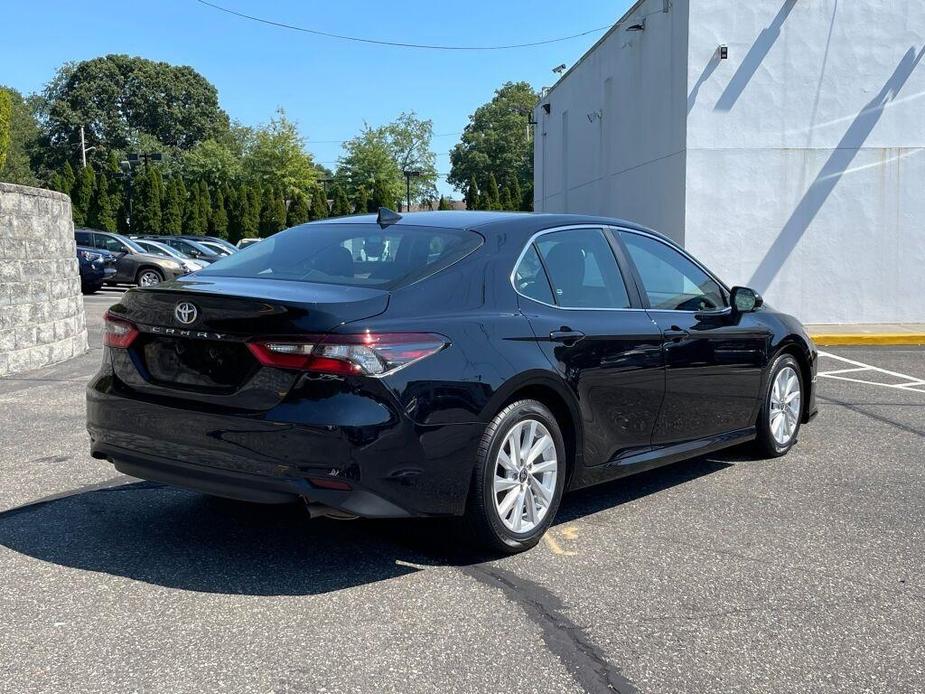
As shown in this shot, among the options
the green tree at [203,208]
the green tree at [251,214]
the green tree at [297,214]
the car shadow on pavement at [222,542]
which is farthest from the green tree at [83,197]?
the car shadow on pavement at [222,542]

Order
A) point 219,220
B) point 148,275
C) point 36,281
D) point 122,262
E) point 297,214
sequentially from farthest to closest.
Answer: point 297,214 → point 219,220 → point 148,275 → point 122,262 → point 36,281

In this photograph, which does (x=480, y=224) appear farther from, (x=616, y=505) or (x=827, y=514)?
(x=827, y=514)

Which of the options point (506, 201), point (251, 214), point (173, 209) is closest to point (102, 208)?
point (173, 209)

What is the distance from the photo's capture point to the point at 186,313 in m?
4.13

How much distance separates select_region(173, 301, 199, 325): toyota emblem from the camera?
4098mm

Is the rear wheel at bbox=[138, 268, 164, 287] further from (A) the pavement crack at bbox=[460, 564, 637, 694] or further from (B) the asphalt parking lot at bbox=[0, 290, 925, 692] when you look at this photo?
(A) the pavement crack at bbox=[460, 564, 637, 694]

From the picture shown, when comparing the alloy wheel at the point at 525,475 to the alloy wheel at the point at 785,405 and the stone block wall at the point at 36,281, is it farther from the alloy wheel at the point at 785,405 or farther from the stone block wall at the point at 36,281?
the stone block wall at the point at 36,281

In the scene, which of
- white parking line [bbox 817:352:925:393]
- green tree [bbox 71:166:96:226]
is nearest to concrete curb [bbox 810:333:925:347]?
white parking line [bbox 817:352:925:393]

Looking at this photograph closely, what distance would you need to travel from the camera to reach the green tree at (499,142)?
90938mm

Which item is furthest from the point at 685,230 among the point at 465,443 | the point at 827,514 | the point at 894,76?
the point at 465,443

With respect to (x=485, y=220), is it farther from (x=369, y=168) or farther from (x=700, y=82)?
(x=369, y=168)

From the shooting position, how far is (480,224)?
4836mm

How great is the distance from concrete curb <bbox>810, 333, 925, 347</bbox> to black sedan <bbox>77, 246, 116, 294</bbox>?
17856 mm

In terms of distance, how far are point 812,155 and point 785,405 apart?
11.0 m
